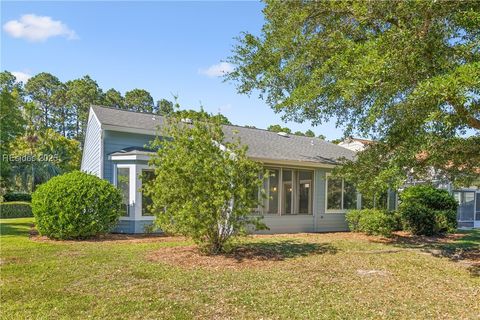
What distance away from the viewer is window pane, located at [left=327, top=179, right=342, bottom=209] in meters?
15.5

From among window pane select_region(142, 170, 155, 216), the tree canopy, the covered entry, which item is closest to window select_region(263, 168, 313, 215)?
the tree canopy

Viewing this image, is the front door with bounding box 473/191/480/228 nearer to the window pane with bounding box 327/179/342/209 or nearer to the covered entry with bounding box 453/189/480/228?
the covered entry with bounding box 453/189/480/228

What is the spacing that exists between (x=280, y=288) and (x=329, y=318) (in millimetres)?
1448

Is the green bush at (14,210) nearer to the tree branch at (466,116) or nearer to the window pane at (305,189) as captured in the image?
the window pane at (305,189)

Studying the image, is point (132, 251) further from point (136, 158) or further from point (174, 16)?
point (174, 16)

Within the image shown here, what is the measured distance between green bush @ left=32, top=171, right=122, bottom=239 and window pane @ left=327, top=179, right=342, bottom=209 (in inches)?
345

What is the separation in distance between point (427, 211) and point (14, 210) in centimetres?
2171

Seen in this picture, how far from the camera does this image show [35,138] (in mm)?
33062

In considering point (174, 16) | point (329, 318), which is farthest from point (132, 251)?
point (174, 16)

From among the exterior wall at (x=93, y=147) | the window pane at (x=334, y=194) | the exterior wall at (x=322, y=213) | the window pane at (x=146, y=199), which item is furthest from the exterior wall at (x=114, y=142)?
the window pane at (x=334, y=194)

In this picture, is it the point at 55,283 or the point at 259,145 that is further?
the point at 259,145

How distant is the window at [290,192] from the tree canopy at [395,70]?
13.5 feet

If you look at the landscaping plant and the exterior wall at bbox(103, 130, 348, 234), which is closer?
the landscaping plant

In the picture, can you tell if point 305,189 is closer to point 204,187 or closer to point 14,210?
point 204,187
